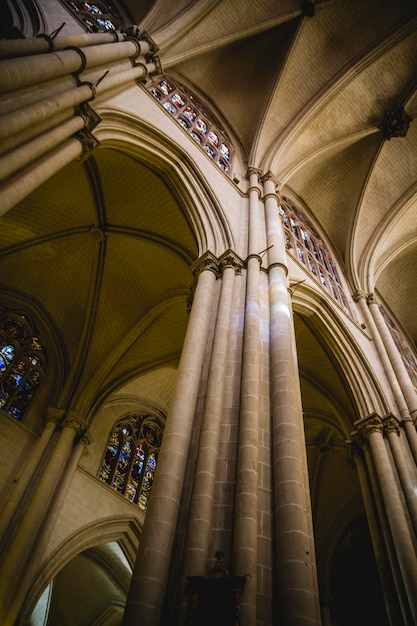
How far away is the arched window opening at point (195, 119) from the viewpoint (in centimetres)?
994

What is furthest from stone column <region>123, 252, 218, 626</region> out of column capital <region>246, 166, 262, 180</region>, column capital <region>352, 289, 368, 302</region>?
column capital <region>352, 289, 368, 302</region>

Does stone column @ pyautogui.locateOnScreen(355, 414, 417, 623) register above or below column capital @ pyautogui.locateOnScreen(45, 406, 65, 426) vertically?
below

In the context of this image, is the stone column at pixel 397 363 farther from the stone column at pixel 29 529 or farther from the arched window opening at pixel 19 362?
the arched window opening at pixel 19 362

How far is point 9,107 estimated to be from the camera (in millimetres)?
4340

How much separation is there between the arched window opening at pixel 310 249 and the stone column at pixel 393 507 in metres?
3.80

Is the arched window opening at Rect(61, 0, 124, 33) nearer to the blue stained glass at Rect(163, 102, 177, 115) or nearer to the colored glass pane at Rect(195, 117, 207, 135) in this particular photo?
the blue stained glass at Rect(163, 102, 177, 115)

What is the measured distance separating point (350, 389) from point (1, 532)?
7.47 m

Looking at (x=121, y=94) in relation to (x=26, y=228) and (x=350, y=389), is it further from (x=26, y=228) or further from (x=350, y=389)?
(x=350, y=389)

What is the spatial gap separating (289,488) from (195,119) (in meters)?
9.98

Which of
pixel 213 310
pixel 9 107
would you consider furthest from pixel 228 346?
pixel 9 107

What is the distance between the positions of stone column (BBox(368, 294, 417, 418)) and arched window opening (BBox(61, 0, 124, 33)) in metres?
9.39

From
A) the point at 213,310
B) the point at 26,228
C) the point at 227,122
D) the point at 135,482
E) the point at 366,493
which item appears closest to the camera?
the point at 213,310

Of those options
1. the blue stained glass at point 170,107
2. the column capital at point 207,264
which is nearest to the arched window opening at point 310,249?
the blue stained glass at point 170,107

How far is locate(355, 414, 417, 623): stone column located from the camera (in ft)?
19.5
